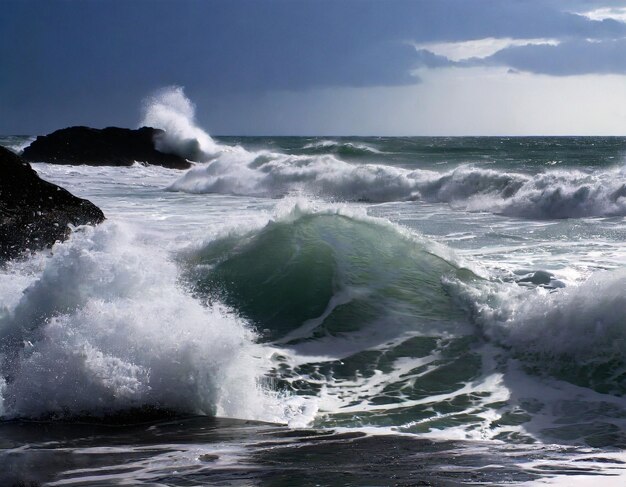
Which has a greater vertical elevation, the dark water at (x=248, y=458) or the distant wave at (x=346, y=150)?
the distant wave at (x=346, y=150)

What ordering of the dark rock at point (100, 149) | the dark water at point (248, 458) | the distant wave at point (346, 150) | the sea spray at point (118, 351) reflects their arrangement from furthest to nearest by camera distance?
1. the distant wave at point (346, 150)
2. the dark rock at point (100, 149)
3. the sea spray at point (118, 351)
4. the dark water at point (248, 458)

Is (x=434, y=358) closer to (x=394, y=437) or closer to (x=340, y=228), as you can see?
(x=394, y=437)

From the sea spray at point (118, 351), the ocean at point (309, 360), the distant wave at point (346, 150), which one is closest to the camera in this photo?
the ocean at point (309, 360)

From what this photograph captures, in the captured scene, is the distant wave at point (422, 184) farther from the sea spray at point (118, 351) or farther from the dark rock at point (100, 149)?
the sea spray at point (118, 351)

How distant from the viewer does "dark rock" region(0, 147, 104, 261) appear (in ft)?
32.3

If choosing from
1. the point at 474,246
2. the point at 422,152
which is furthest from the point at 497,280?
the point at 422,152

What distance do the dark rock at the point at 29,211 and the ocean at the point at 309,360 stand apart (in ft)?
1.35

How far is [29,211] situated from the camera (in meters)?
10.4

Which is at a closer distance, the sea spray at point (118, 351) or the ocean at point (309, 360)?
the ocean at point (309, 360)

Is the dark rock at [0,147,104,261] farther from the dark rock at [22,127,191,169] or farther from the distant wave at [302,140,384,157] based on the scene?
the distant wave at [302,140,384,157]

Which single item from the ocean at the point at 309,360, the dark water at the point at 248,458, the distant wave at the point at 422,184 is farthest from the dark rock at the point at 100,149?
the dark water at the point at 248,458

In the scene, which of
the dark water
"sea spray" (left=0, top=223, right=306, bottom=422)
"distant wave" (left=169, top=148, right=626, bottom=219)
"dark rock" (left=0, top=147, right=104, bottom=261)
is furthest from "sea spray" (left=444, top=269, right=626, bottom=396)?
"distant wave" (left=169, top=148, right=626, bottom=219)

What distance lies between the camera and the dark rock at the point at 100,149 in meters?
39.4

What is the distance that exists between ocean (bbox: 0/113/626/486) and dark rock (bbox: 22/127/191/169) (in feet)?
93.2
